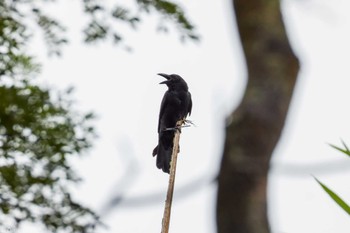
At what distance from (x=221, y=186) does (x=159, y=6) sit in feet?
1.97

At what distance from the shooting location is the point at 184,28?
2957 mm

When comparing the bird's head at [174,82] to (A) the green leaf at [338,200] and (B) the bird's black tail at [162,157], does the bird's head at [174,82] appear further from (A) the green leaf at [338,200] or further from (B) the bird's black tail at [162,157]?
(A) the green leaf at [338,200]

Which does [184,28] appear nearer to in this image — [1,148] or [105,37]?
[105,37]

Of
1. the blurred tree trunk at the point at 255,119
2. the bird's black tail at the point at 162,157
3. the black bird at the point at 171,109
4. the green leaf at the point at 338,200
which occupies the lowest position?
the green leaf at the point at 338,200

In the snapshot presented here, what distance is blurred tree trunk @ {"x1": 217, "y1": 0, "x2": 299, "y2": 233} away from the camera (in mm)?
3088

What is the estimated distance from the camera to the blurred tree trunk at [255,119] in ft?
10.1

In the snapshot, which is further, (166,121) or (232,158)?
(232,158)

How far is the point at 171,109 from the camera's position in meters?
2.38

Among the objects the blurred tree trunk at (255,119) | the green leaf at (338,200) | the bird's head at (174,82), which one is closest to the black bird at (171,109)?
the bird's head at (174,82)

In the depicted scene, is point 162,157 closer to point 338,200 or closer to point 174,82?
point 174,82

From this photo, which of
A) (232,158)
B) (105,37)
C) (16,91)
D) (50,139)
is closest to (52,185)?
(50,139)

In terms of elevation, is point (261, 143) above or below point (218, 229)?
above

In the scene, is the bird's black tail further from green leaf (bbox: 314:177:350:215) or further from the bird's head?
green leaf (bbox: 314:177:350:215)

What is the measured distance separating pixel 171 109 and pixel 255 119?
40.4 inches
